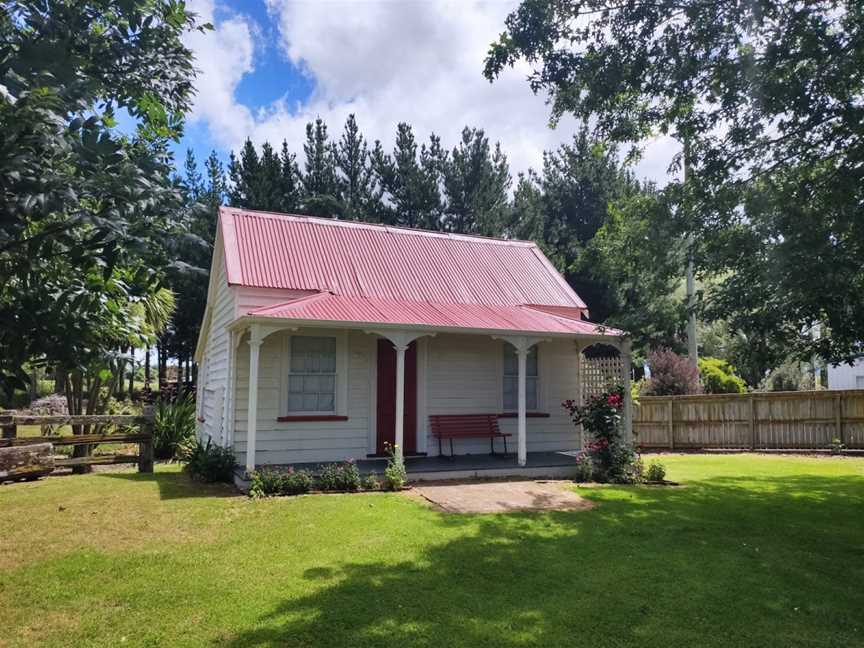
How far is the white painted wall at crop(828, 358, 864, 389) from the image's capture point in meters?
28.1

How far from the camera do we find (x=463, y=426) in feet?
40.6

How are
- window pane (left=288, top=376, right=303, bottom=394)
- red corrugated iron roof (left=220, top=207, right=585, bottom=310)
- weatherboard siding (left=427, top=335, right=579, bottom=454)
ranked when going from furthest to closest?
weatherboard siding (left=427, top=335, right=579, bottom=454) < red corrugated iron roof (left=220, top=207, right=585, bottom=310) < window pane (left=288, top=376, right=303, bottom=394)

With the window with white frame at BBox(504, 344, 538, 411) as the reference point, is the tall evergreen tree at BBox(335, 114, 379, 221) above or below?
above

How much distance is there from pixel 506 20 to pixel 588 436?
887cm

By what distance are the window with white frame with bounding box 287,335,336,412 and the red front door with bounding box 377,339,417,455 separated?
101cm

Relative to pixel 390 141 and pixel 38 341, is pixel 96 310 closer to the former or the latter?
pixel 38 341

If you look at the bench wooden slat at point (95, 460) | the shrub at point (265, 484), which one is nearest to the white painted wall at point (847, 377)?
the shrub at point (265, 484)

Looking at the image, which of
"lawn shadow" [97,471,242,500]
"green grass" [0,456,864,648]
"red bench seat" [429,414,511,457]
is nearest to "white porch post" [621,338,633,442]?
"red bench seat" [429,414,511,457]

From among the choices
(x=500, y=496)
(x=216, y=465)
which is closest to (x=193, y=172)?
(x=216, y=465)

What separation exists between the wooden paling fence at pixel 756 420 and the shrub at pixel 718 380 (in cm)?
436

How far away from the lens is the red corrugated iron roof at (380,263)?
40.7 feet

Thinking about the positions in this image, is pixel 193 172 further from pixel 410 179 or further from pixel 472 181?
pixel 472 181

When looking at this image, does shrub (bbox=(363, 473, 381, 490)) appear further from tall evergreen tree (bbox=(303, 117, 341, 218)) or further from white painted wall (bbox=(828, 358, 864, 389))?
white painted wall (bbox=(828, 358, 864, 389))

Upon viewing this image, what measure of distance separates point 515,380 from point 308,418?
4.72 meters
